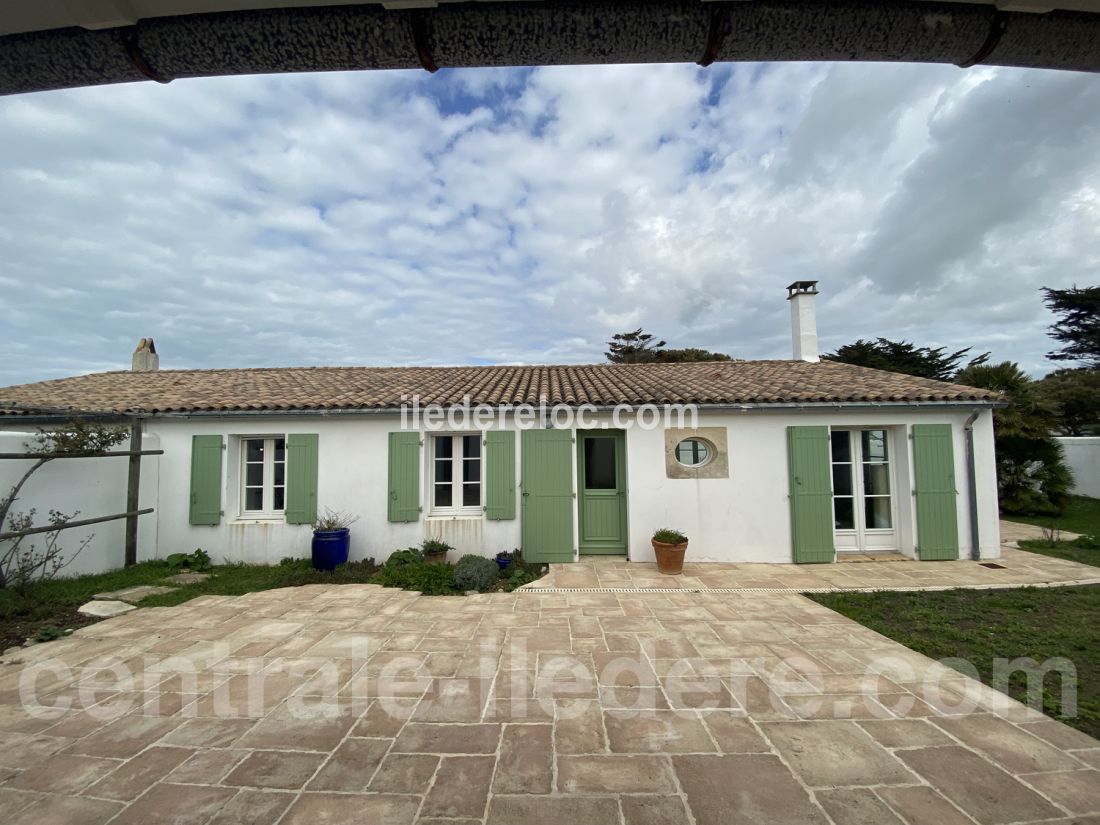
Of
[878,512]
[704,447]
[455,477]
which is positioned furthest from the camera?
[878,512]

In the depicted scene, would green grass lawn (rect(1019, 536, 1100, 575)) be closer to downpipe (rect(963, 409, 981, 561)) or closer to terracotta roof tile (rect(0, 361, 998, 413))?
downpipe (rect(963, 409, 981, 561))

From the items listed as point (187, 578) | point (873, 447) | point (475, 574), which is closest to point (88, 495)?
point (187, 578)

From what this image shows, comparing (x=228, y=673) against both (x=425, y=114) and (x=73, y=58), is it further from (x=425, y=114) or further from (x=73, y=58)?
(x=425, y=114)

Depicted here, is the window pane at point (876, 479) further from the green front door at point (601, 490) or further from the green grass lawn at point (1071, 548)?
the green front door at point (601, 490)

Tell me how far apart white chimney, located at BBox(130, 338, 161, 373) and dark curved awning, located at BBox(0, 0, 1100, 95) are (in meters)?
13.8

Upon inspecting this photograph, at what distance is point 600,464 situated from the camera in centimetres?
800

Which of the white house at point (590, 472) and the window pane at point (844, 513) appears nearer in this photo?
the white house at point (590, 472)

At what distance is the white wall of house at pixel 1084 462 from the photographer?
41.8 ft

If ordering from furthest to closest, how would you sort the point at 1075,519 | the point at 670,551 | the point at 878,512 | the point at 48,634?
the point at 1075,519 → the point at 878,512 → the point at 670,551 → the point at 48,634

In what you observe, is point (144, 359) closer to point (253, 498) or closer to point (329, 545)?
point (253, 498)

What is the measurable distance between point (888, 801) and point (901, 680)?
1642 mm

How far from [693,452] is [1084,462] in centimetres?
1390

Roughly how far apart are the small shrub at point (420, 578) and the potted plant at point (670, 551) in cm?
308

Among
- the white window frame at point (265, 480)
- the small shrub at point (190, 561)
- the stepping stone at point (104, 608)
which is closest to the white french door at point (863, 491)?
the white window frame at point (265, 480)
